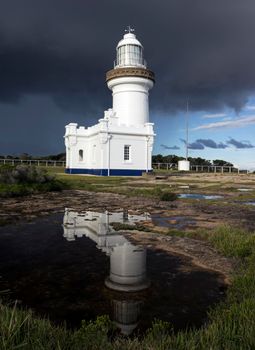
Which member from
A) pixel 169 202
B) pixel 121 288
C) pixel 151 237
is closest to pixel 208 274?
pixel 121 288

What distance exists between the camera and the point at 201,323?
3609 mm

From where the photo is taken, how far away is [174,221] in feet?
31.6

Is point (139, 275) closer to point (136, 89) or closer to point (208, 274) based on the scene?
point (208, 274)

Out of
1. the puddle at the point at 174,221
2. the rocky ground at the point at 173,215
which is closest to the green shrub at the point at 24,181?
the rocky ground at the point at 173,215

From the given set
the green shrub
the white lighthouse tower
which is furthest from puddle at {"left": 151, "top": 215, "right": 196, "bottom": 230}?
the white lighthouse tower

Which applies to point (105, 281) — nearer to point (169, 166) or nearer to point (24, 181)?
point (24, 181)

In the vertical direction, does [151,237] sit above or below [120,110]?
below

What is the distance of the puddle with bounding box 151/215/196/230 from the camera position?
8984 millimetres

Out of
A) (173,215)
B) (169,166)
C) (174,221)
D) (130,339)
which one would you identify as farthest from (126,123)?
(130,339)

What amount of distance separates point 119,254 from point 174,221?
12.5ft

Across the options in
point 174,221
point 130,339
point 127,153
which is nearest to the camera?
point 130,339

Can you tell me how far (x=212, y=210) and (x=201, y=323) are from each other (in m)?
8.53

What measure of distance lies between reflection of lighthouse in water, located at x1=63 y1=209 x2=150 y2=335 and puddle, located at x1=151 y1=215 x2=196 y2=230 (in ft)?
1.26

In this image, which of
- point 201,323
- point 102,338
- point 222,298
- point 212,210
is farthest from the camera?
point 212,210
